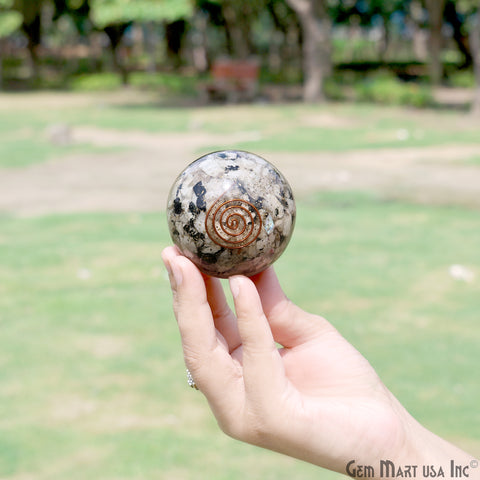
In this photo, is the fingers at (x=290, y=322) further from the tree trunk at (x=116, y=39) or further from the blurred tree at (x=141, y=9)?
the tree trunk at (x=116, y=39)

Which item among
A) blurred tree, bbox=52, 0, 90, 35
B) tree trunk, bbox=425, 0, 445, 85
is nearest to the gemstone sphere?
tree trunk, bbox=425, 0, 445, 85

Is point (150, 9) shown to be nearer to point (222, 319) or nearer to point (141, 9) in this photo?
point (141, 9)

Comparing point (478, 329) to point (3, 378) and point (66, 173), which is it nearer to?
point (3, 378)

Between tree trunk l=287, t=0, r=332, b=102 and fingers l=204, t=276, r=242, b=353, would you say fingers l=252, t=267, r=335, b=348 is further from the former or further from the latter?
tree trunk l=287, t=0, r=332, b=102

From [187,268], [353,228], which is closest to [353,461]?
[187,268]

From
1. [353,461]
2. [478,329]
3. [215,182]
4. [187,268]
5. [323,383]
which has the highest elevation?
[215,182]

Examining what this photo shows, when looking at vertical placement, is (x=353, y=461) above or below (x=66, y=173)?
above

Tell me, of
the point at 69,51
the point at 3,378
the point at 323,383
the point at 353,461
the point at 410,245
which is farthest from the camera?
the point at 69,51
